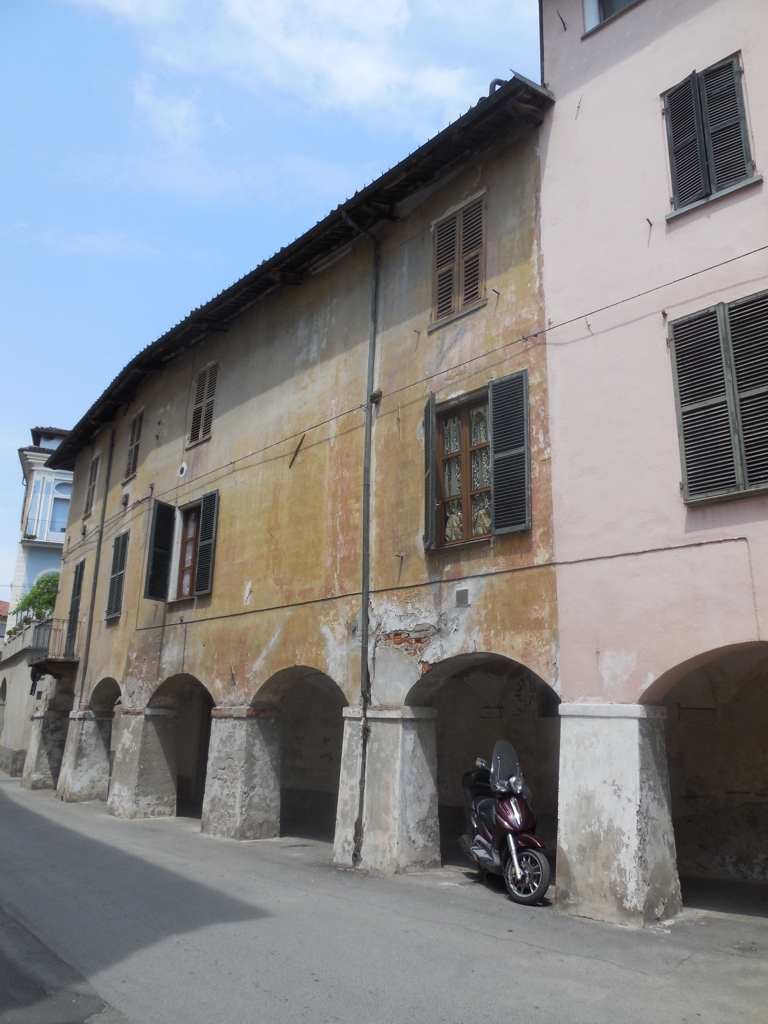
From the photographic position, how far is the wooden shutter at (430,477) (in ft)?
31.0

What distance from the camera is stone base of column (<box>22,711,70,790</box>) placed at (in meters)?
20.3

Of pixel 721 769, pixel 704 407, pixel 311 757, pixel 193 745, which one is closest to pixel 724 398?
pixel 704 407

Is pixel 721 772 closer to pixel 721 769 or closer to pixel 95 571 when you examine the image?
pixel 721 769

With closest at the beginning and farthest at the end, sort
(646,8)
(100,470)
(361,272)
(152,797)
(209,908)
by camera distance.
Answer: (209,908) → (646,8) → (361,272) → (152,797) → (100,470)

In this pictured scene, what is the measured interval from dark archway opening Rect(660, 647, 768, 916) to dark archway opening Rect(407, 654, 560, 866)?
1.69 metres

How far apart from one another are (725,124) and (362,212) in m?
4.98

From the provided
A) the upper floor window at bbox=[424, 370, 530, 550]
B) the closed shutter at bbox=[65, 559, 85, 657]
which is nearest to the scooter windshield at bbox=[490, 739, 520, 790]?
the upper floor window at bbox=[424, 370, 530, 550]

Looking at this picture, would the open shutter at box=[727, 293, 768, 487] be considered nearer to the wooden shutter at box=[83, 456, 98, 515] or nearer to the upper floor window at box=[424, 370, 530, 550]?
the upper floor window at box=[424, 370, 530, 550]

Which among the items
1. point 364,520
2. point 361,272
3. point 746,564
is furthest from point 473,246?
point 746,564

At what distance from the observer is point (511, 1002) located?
4.86 m

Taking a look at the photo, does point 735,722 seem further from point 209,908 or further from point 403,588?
point 209,908

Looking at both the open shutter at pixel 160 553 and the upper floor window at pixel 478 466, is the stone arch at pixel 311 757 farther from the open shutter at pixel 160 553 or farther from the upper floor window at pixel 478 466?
the upper floor window at pixel 478 466

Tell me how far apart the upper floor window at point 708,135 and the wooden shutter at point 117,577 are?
12770 millimetres

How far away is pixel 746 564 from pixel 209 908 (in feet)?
17.7
